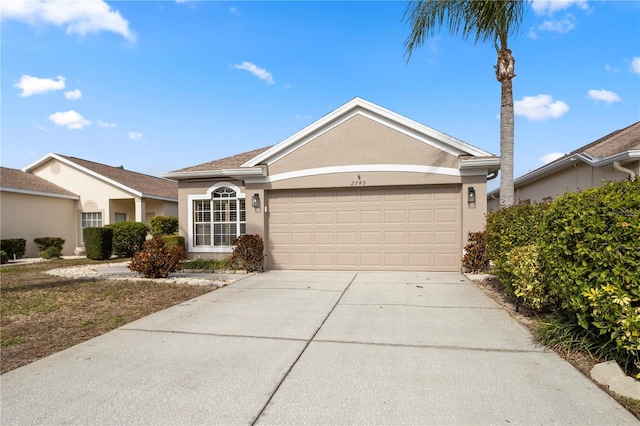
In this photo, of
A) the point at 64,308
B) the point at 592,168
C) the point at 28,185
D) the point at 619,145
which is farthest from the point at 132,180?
the point at 619,145

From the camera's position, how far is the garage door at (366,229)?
968 centimetres

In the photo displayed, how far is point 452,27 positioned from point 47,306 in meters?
11.0

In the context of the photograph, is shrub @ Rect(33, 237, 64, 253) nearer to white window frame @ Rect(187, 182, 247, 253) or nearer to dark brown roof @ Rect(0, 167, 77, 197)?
dark brown roof @ Rect(0, 167, 77, 197)

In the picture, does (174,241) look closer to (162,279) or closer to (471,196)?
(162,279)

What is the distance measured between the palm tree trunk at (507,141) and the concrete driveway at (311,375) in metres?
4.21

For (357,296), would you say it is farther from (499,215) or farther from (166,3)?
(166,3)

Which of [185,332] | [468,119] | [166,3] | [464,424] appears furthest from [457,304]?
[166,3]

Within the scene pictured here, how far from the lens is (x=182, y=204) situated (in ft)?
40.8

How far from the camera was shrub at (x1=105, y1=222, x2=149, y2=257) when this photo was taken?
15109mm

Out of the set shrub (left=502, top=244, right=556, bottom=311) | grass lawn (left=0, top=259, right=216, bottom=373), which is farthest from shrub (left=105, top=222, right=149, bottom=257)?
shrub (left=502, top=244, right=556, bottom=311)

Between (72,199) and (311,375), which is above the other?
(72,199)

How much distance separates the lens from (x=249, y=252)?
9992mm

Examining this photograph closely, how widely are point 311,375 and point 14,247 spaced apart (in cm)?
1728

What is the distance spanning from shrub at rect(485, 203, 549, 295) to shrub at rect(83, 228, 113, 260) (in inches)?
584
